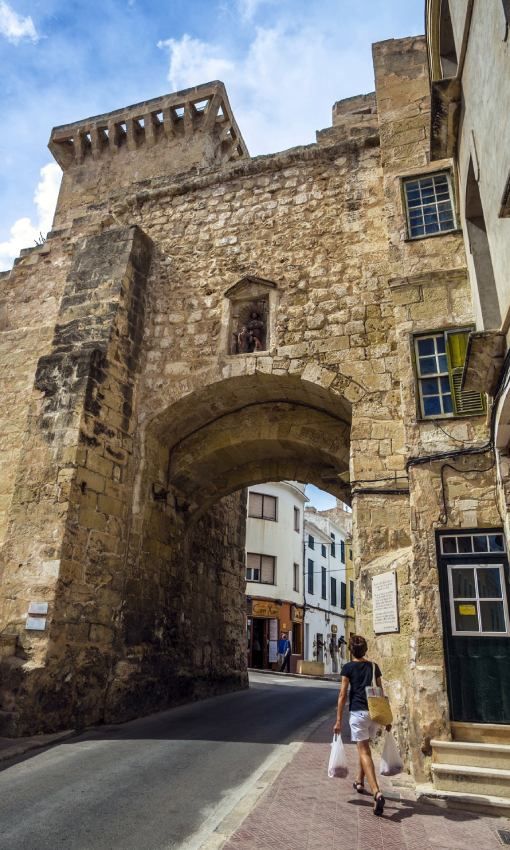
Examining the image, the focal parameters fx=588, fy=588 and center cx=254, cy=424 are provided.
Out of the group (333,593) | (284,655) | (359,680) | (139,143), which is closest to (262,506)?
(284,655)

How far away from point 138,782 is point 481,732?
2846 millimetres

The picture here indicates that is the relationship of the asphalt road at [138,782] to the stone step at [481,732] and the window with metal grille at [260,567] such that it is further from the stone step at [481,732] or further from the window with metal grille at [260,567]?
the window with metal grille at [260,567]

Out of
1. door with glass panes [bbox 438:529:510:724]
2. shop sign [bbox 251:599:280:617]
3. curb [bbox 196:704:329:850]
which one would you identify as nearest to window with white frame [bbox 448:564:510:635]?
door with glass panes [bbox 438:529:510:724]

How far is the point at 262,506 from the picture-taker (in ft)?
88.7

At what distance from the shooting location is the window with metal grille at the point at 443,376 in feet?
20.1

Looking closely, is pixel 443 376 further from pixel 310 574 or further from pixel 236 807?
pixel 310 574

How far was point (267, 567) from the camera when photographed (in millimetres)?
26203

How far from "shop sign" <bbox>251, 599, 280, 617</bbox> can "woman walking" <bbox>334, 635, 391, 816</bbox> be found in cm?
2028

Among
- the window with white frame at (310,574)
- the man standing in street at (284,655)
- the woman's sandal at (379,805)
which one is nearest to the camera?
the woman's sandal at (379,805)

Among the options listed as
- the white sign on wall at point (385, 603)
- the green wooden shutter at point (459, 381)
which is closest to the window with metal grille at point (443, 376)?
the green wooden shutter at point (459, 381)

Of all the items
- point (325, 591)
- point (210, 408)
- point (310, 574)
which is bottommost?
point (325, 591)

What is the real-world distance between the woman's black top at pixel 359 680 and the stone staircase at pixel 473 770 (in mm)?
774

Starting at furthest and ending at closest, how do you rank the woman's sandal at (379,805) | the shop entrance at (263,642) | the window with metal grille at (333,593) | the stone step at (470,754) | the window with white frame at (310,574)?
the window with metal grille at (333,593) → the window with white frame at (310,574) → the shop entrance at (263,642) → the stone step at (470,754) → the woman's sandal at (379,805)

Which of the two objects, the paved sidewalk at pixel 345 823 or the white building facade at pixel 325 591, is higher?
the white building facade at pixel 325 591
